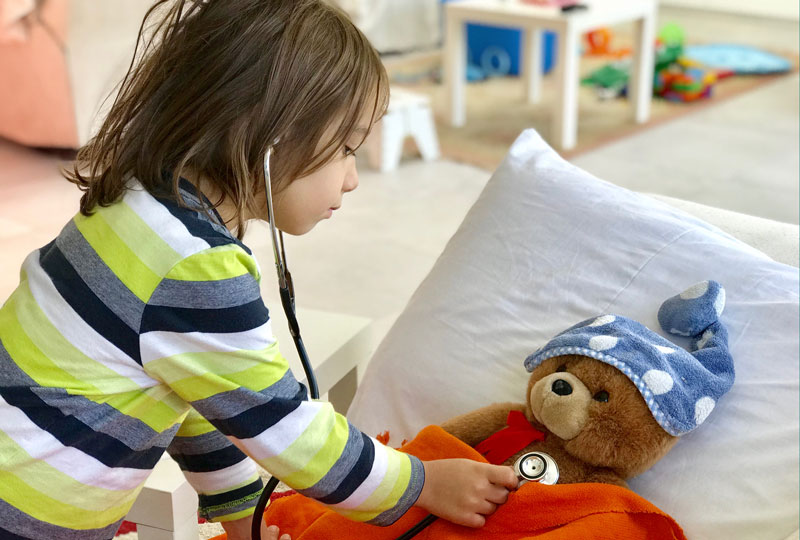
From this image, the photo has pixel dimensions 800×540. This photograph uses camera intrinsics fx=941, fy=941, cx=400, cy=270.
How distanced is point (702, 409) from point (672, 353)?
61 millimetres

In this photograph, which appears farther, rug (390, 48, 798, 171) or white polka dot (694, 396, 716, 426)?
rug (390, 48, 798, 171)

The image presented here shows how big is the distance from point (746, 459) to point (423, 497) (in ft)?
1.08

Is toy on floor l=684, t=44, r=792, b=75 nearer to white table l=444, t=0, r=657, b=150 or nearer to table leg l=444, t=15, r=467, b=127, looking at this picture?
white table l=444, t=0, r=657, b=150

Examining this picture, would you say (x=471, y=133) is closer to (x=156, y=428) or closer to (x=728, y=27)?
(x=728, y=27)

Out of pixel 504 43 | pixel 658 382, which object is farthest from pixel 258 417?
pixel 504 43

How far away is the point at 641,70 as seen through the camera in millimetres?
3465

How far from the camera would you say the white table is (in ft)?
10.3

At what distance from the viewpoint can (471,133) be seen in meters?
3.43

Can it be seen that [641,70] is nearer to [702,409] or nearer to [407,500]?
[702,409]

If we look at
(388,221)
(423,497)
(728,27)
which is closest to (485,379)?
(423,497)

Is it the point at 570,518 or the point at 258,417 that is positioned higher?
the point at 258,417

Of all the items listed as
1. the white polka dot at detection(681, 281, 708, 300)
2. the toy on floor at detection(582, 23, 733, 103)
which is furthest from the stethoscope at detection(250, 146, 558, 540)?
the toy on floor at detection(582, 23, 733, 103)

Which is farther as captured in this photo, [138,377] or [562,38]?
[562,38]

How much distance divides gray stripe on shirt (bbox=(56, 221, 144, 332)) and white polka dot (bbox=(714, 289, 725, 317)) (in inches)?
22.9
